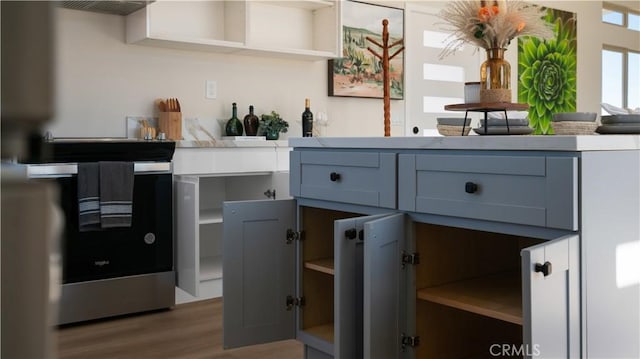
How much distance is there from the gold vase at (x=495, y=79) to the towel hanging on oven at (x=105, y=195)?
6.53ft

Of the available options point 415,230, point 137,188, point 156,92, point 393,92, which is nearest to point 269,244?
point 415,230

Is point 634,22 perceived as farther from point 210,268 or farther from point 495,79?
point 495,79

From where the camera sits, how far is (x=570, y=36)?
648 centimetres

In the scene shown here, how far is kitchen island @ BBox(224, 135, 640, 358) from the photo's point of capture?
4.94ft

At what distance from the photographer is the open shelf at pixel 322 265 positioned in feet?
7.49

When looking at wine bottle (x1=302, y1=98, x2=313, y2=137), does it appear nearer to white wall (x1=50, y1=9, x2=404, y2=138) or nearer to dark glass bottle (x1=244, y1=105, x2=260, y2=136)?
white wall (x1=50, y1=9, x2=404, y2=138)

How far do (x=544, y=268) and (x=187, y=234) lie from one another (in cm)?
249

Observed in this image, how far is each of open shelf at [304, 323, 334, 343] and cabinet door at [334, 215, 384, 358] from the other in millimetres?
369

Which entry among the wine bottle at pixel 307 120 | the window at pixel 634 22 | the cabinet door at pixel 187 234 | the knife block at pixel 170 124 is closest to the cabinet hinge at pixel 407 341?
the cabinet door at pixel 187 234

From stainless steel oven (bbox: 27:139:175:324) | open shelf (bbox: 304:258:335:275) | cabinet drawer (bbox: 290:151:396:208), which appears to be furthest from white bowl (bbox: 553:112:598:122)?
stainless steel oven (bbox: 27:139:175:324)

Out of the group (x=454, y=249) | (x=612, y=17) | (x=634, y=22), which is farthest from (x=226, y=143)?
(x=634, y=22)

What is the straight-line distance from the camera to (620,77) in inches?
282

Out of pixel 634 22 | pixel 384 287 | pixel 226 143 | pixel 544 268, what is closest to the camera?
pixel 544 268

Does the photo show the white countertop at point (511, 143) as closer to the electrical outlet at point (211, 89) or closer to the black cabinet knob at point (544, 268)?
the black cabinet knob at point (544, 268)
